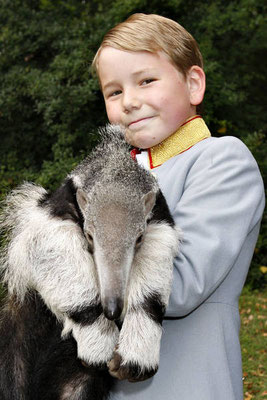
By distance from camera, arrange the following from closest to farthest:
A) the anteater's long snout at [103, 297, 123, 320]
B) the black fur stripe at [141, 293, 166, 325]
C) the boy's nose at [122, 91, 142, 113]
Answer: the anteater's long snout at [103, 297, 123, 320]
the black fur stripe at [141, 293, 166, 325]
the boy's nose at [122, 91, 142, 113]

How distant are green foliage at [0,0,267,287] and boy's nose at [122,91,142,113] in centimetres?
556

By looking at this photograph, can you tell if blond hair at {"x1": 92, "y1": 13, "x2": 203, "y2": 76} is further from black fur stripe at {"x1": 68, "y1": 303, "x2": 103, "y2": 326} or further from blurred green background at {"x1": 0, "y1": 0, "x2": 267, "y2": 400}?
blurred green background at {"x1": 0, "y1": 0, "x2": 267, "y2": 400}

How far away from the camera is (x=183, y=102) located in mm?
2711

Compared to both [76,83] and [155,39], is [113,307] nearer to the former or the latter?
[155,39]

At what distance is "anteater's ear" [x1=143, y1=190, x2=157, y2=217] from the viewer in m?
2.13

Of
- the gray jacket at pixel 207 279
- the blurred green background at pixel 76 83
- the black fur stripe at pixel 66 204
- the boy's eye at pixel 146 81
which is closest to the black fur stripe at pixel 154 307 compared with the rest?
the gray jacket at pixel 207 279

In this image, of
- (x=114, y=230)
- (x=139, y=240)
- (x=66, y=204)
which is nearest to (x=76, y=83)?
(x=66, y=204)

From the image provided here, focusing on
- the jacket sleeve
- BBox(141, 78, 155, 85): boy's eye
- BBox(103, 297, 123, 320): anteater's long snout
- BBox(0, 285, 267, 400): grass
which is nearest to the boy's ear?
BBox(141, 78, 155, 85): boy's eye

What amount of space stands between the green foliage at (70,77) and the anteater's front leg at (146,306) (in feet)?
19.9

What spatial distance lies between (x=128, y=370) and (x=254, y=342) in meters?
6.12

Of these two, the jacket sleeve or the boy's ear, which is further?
the boy's ear

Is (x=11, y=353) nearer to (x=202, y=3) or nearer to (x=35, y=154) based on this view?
(x=35, y=154)

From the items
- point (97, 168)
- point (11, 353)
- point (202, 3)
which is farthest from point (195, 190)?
point (202, 3)

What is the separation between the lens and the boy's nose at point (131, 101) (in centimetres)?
262
